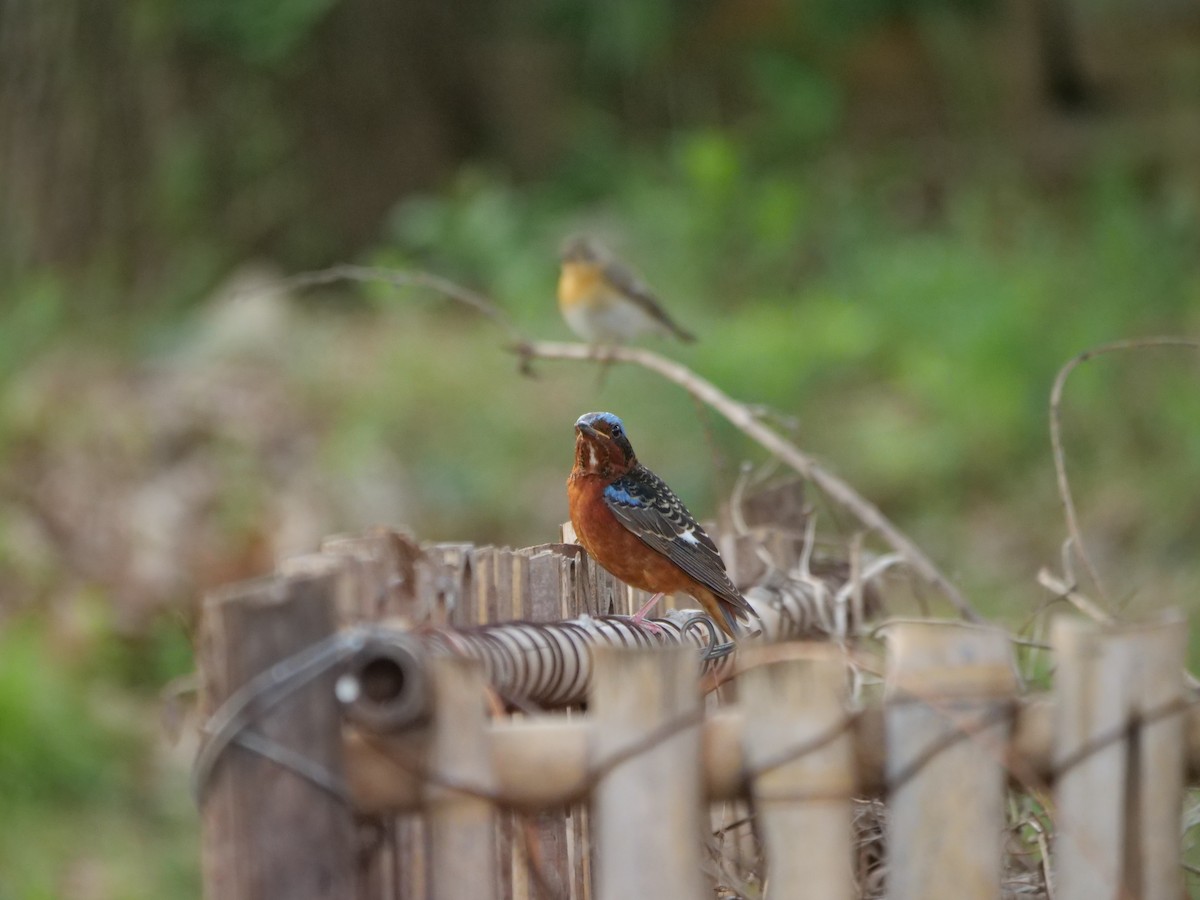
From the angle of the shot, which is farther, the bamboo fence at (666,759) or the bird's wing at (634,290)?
the bird's wing at (634,290)

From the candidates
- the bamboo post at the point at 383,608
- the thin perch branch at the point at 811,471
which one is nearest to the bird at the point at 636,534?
the thin perch branch at the point at 811,471

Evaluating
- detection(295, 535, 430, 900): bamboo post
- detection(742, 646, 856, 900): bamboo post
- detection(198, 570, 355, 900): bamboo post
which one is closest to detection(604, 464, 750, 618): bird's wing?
detection(295, 535, 430, 900): bamboo post

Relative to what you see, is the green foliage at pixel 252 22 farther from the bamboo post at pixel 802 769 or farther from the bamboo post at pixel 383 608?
the bamboo post at pixel 802 769

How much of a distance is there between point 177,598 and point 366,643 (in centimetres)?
533

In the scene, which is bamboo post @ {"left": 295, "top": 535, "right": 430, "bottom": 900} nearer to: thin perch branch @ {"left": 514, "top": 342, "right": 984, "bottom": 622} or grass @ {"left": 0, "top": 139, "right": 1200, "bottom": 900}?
thin perch branch @ {"left": 514, "top": 342, "right": 984, "bottom": 622}

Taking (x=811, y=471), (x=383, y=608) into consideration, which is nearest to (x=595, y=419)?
(x=811, y=471)

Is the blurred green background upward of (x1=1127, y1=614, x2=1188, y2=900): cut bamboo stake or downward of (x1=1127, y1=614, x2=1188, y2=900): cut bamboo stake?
upward

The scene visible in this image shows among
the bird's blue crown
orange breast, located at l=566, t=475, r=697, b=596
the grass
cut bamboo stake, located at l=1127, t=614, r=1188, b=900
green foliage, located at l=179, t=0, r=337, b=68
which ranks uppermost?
green foliage, located at l=179, t=0, r=337, b=68

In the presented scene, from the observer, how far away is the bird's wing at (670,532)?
3.26m

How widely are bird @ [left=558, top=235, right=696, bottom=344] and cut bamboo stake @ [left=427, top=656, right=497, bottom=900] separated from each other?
506cm

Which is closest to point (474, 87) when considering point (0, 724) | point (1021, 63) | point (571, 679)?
point (1021, 63)

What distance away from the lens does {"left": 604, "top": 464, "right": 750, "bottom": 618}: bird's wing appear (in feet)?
10.7

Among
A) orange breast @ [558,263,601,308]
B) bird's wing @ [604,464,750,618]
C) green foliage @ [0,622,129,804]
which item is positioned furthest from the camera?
Result: orange breast @ [558,263,601,308]

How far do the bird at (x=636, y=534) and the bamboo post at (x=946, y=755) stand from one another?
139 centimetres
